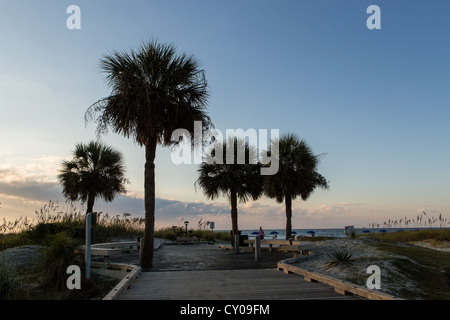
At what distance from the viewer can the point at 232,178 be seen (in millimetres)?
23375

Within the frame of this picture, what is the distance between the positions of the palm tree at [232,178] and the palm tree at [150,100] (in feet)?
33.4

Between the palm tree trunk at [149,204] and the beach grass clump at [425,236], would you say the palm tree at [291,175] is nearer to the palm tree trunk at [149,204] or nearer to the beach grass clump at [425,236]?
the beach grass clump at [425,236]


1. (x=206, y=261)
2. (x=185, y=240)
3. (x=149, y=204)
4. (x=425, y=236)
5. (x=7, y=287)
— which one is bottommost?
(x=185, y=240)

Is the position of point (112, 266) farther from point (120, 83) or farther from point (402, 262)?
point (402, 262)

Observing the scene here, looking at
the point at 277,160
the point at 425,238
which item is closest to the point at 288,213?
the point at 277,160

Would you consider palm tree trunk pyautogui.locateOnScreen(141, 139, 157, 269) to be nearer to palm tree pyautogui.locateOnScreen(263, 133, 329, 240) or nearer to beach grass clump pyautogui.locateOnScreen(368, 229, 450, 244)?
palm tree pyautogui.locateOnScreen(263, 133, 329, 240)

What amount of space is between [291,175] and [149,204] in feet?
48.7

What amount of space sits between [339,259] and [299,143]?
14.0 metres

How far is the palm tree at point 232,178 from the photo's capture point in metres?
23.4

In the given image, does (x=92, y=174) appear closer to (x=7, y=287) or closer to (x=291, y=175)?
(x=291, y=175)

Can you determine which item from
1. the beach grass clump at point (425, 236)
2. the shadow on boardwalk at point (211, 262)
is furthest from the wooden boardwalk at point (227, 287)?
the beach grass clump at point (425, 236)

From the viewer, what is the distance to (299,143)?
26.5 meters

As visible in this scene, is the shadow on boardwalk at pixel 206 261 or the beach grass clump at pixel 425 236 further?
the beach grass clump at pixel 425 236

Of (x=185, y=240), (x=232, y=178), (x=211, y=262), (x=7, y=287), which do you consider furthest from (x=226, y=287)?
(x=185, y=240)
